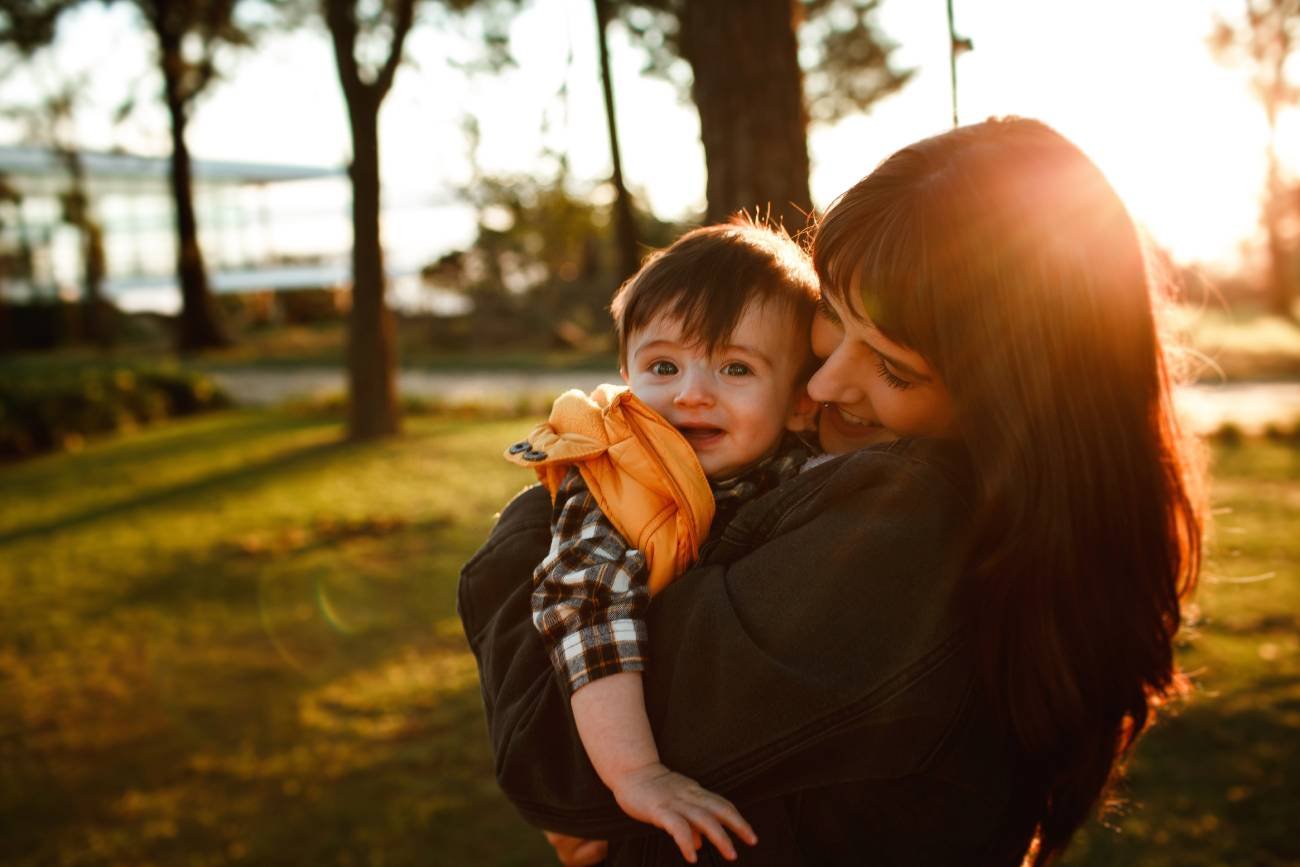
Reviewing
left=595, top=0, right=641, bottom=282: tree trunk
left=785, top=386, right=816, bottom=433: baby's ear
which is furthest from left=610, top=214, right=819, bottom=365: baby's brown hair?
left=595, top=0, right=641, bottom=282: tree trunk

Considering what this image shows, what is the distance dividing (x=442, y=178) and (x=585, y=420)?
7.68m

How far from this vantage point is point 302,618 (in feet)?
19.9

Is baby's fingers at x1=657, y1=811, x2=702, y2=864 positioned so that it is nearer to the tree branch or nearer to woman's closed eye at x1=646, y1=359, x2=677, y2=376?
woman's closed eye at x1=646, y1=359, x2=677, y2=376

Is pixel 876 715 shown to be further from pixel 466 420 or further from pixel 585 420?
pixel 466 420

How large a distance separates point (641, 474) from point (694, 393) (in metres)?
0.19

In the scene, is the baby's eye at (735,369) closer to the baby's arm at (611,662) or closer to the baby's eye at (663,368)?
the baby's eye at (663,368)

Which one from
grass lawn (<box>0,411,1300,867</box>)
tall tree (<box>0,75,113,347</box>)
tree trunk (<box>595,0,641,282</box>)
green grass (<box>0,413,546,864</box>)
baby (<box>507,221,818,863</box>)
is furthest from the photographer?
tall tree (<box>0,75,113,347</box>)

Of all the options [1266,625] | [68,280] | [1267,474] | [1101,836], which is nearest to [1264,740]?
[1101,836]

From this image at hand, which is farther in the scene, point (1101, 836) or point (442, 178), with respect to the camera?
point (442, 178)

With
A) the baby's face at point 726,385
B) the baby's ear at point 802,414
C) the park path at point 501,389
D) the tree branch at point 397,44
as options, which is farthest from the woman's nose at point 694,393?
the park path at point 501,389

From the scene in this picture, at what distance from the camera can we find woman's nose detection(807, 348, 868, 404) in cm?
152

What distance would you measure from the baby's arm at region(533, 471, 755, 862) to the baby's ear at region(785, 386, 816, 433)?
1.36ft

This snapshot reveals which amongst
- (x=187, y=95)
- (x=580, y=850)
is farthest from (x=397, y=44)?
(x=187, y=95)

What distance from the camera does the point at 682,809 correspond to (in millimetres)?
1331
